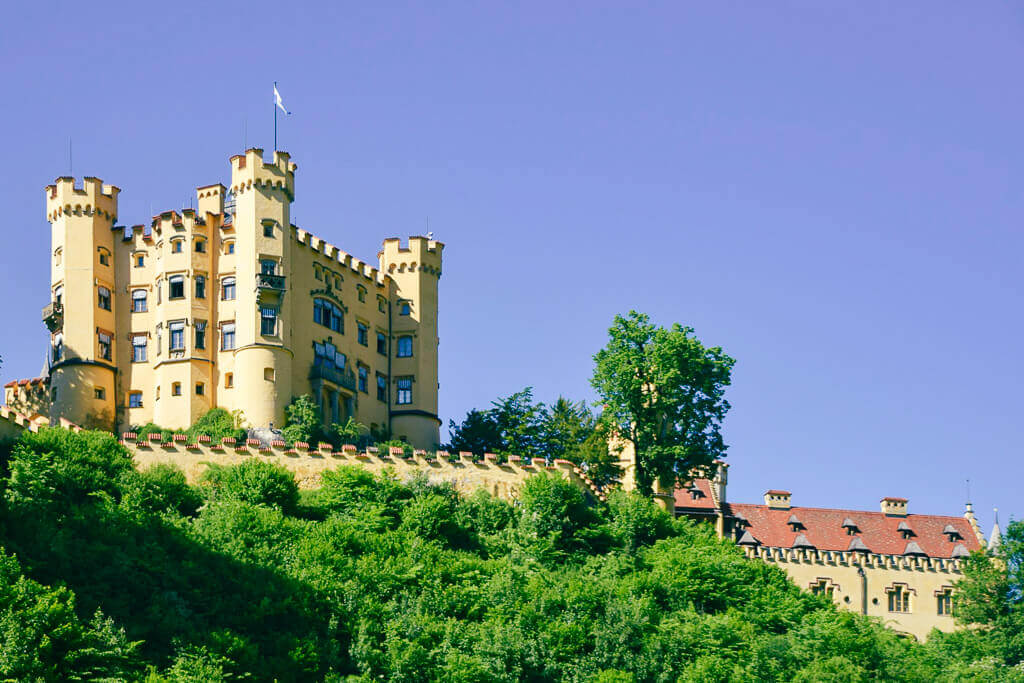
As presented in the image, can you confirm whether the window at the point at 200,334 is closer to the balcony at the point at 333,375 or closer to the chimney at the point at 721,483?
the balcony at the point at 333,375

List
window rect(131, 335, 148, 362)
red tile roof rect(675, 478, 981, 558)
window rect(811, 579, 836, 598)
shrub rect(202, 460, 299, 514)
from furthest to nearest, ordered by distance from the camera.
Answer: red tile roof rect(675, 478, 981, 558), window rect(811, 579, 836, 598), window rect(131, 335, 148, 362), shrub rect(202, 460, 299, 514)

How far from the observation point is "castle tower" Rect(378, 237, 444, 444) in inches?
3489

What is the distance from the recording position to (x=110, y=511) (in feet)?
205

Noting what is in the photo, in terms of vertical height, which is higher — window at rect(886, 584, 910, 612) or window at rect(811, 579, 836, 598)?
window at rect(811, 579, 836, 598)

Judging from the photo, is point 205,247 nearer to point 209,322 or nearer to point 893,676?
point 209,322

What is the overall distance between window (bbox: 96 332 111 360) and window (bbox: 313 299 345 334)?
9.65m

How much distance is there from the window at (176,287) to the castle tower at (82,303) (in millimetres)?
3200

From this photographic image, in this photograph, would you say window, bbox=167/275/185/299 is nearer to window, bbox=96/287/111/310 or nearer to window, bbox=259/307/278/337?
window, bbox=96/287/111/310

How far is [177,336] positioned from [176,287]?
2318 millimetres

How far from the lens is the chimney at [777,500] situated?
3735 inches

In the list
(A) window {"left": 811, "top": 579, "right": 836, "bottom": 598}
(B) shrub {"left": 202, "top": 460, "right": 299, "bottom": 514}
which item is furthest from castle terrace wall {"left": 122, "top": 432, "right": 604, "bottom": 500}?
(A) window {"left": 811, "top": 579, "right": 836, "bottom": 598}

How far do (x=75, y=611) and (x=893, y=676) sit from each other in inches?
1180

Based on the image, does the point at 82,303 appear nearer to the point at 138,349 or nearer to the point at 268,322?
the point at 138,349

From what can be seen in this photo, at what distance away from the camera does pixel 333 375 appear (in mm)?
85000
